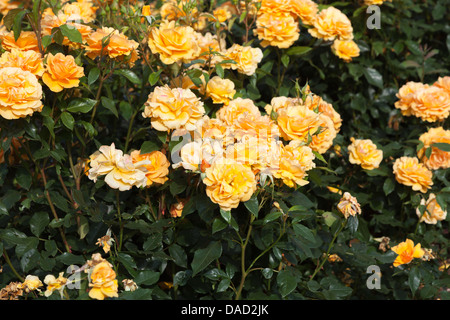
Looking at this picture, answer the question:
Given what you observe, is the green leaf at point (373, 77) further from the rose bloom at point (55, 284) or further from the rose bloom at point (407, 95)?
the rose bloom at point (55, 284)

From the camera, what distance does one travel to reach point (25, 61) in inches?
66.7

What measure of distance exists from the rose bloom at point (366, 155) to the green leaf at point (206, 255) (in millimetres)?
836

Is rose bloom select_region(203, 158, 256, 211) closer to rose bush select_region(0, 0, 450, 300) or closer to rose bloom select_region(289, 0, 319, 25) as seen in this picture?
rose bush select_region(0, 0, 450, 300)

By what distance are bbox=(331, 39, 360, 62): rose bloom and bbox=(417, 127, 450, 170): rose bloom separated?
50cm

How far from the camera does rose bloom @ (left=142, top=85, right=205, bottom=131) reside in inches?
65.8

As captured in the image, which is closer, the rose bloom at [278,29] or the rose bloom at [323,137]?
the rose bloom at [323,137]

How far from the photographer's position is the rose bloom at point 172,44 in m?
1.78

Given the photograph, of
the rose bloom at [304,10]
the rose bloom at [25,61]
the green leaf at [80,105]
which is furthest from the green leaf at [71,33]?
the rose bloom at [304,10]

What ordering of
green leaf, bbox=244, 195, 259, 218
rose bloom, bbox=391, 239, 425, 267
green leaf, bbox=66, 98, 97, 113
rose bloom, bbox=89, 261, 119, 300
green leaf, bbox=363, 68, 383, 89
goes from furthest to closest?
1. green leaf, bbox=363, 68, 383, 89
2. rose bloom, bbox=391, 239, 425, 267
3. green leaf, bbox=66, 98, 97, 113
4. green leaf, bbox=244, 195, 259, 218
5. rose bloom, bbox=89, 261, 119, 300

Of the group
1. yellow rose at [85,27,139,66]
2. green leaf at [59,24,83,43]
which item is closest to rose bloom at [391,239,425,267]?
yellow rose at [85,27,139,66]

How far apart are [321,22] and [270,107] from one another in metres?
0.59

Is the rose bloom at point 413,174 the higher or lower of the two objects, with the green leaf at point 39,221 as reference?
lower

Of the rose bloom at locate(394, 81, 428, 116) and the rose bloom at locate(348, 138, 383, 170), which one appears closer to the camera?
the rose bloom at locate(348, 138, 383, 170)
